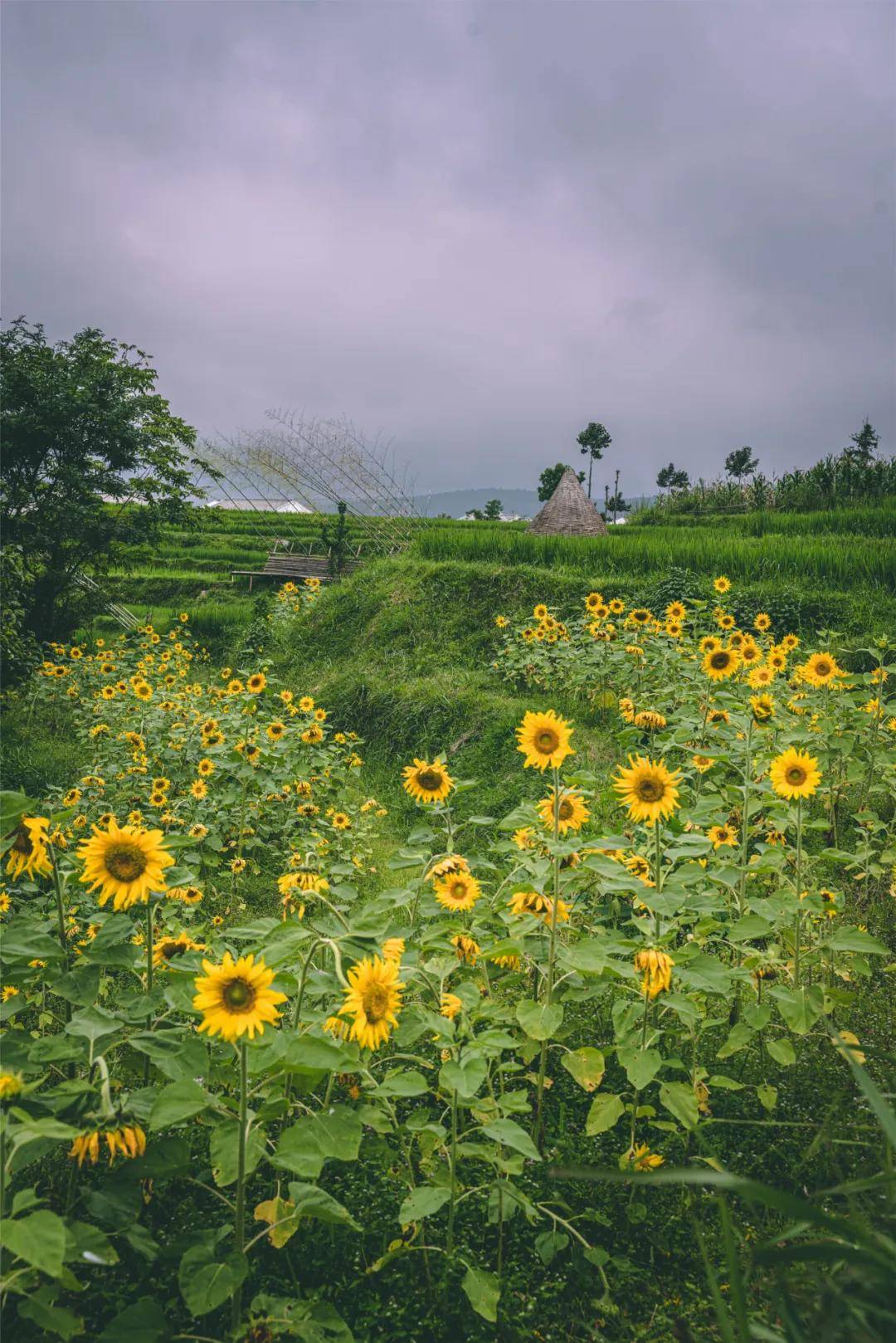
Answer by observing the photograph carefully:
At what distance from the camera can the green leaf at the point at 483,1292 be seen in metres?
1.14

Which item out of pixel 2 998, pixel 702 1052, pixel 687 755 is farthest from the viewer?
pixel 687 755

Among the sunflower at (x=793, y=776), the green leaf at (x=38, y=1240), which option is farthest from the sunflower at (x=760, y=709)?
the green leaf at (x=38, y=1240)

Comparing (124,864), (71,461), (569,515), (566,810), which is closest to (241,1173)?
(124,864)

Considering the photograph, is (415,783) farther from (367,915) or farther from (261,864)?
(261,864)

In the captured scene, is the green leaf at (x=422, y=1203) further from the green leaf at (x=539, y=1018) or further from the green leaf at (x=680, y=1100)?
the green leaf at (x=680, y=1100)

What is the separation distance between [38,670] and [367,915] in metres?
7.28

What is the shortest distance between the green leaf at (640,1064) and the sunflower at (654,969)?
102mm

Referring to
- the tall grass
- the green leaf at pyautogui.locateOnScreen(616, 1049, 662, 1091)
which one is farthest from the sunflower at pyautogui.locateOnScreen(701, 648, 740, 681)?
the tall grass

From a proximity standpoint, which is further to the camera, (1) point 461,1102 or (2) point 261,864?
(2) point 261,864

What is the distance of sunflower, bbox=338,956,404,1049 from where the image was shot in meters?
1.21

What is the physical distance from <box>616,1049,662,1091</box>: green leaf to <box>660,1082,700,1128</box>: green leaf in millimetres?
40

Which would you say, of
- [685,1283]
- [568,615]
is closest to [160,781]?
[685,1283]

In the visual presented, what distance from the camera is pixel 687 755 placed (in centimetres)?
331

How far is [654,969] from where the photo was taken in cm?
147
